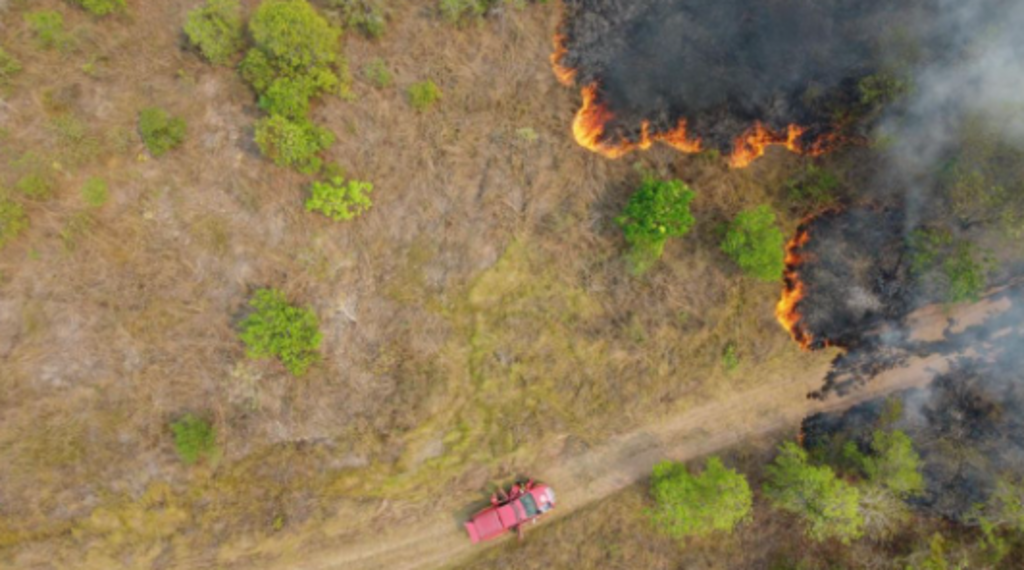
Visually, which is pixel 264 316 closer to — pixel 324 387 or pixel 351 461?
pixel 324 387

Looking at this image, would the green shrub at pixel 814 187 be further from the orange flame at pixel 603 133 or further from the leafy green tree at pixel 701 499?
the leafy green tree at pixel 701 499

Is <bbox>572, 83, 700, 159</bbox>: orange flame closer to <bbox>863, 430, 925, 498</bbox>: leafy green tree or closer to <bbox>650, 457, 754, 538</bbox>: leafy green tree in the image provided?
<bbox>650, 457, 754, 538</bbox>: leafy green tree

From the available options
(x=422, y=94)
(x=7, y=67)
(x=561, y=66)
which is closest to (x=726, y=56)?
(x=561, y=66)

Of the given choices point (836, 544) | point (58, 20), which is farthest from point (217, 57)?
point (836, 544)

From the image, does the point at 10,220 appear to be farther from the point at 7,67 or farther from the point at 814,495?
the point at 814,495

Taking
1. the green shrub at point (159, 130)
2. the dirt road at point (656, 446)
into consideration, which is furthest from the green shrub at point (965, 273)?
the green shrub at point (159, 130)
